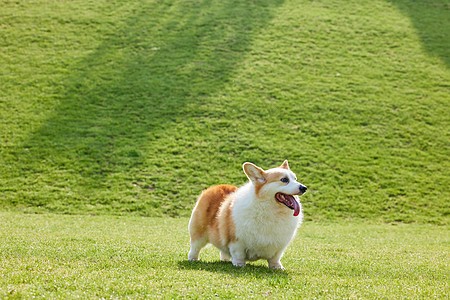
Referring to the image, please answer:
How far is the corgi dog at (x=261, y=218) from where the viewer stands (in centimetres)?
529

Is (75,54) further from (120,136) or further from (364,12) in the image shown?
(364,12)

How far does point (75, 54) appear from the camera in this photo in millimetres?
23594

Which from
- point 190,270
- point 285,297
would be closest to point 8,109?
point 190,270

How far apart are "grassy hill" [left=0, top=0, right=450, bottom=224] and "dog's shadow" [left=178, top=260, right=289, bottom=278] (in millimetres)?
9127

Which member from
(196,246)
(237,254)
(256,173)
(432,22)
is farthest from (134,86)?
(432,22)

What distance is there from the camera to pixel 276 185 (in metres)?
5.26

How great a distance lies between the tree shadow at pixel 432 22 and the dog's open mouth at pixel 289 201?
78.6 feet

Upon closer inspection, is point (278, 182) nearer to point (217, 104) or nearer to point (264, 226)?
point (264, 226)

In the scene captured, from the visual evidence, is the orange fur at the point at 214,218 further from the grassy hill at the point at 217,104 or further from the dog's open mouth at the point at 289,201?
the grassy hill at the point at 217,104

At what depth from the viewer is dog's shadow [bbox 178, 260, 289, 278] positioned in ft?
16.4

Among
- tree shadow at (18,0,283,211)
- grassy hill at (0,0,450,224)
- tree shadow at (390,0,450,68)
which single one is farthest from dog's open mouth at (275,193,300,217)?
tree shadow at (390,0,450,68)

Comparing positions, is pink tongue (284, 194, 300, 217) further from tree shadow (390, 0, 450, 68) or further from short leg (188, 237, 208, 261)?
tree shadow (390, 0, 450, 68)

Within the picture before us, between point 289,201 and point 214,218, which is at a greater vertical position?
→ point 289,201

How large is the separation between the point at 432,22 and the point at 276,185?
1172 inches
